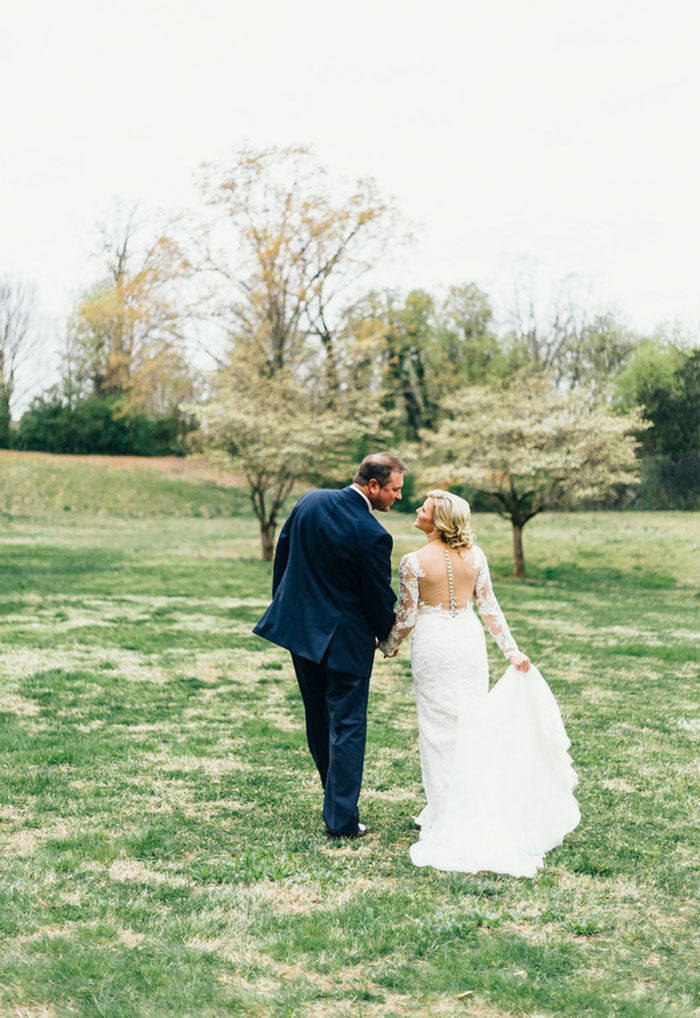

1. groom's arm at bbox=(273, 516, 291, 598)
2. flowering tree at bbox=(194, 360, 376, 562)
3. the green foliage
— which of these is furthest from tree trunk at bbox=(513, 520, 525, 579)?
groom's arm at bbox=(273, 516, 291, 598)

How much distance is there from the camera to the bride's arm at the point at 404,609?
488 cm

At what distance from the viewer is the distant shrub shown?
4328 cm

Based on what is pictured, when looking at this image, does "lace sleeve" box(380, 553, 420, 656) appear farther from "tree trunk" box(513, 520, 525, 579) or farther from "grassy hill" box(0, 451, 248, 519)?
"grassy hill" box(0, 451, 248, 519)

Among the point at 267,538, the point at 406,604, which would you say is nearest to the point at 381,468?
the point at 406,604

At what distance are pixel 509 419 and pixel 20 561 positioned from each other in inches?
468

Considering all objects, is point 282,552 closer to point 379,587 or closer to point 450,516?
point 379,587

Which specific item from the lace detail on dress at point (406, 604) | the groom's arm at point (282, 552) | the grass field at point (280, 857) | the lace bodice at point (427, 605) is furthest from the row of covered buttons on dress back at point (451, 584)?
the grass field at point (280, 857)

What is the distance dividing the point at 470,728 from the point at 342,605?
0.92m

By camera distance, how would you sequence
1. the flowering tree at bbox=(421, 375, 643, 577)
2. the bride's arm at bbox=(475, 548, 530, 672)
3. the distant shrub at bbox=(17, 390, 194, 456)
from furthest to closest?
the distant shrub at bbox=(17, 390, 194, 456) < the flowering tree at bbox=(421, 375, 643, 577) < the bride's arm at bbox=(475, 548, 530, 672)

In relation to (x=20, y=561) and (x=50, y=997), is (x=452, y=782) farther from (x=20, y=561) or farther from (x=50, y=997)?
(x=20, y=561)

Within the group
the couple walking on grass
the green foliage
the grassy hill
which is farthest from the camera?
the grassy hill

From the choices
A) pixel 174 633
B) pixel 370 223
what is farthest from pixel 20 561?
pixel 370 223

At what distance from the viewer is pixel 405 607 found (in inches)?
194

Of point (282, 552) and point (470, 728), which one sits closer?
point (470, 728)
